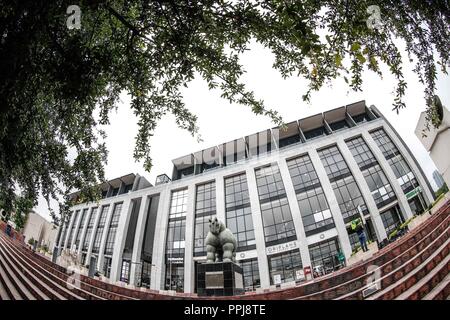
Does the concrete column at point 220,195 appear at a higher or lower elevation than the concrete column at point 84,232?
higher

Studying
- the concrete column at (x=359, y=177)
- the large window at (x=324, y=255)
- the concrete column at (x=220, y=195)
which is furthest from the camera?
the large window at (x=324, y=255)

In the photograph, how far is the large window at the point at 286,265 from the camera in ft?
38.0

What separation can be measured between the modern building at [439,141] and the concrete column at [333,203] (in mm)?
9326

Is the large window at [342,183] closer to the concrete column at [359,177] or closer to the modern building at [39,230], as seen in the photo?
the concrete column at [359,177]

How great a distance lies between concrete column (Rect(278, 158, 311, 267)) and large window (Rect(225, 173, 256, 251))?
2.36m

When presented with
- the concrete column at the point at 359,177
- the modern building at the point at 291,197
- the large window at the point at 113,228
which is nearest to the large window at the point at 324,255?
the modern building at the point at 291,197

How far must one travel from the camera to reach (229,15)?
4.81 ft

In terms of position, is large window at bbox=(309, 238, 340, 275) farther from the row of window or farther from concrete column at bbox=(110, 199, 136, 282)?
concrete column at bbox=(110, 199, 136, 282)

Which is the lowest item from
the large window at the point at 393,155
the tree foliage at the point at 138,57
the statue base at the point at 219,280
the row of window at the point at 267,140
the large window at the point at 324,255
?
the statue base at the point at 219,280

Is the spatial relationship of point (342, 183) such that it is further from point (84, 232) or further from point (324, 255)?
point (84, 232)

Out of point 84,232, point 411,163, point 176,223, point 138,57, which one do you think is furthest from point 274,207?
point 138,57
